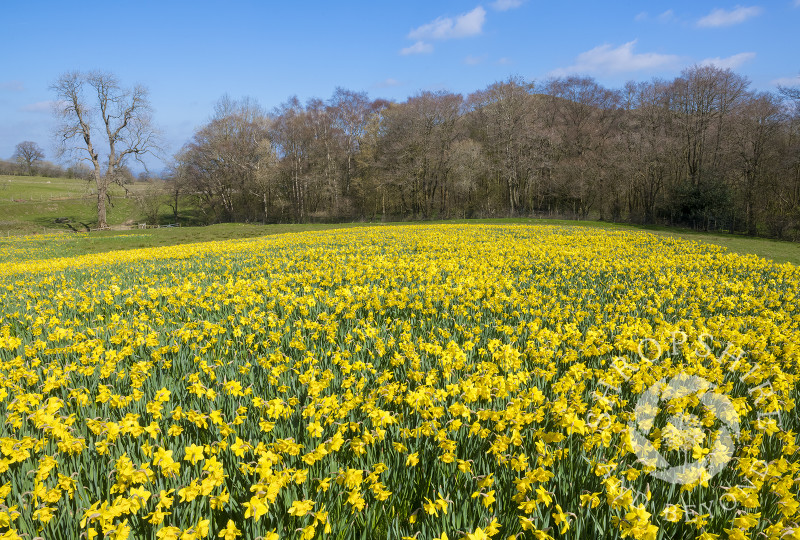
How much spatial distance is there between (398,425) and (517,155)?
44.2 m

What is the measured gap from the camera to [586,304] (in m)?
6.76

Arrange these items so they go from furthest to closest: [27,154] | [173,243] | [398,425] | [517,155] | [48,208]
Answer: [27,154], [48,208], [517,155], [173,243], [398,425]

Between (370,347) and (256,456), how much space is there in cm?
212

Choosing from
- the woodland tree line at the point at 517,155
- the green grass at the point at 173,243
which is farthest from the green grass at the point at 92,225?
A: the woodland tree line at the point at 517,155

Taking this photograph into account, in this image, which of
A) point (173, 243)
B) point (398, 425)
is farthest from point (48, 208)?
point (398, 425)

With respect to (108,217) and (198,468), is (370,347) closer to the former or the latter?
(198,468)

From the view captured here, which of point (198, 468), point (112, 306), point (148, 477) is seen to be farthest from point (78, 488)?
point (112, 306)

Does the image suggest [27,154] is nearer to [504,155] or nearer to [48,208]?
[48,208]

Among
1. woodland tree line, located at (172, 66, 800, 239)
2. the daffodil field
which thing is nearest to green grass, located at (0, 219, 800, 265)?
woodland tree line, located at (172, 66, 800, 239)

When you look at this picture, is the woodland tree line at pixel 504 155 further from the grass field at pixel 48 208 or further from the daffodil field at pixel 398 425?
the daffodil field at pixel 398 425

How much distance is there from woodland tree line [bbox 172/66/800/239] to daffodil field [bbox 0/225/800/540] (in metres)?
32.8

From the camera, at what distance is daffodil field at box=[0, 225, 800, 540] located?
2.20 m

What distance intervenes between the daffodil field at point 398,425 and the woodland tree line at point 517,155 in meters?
32.8

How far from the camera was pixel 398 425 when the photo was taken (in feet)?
10.1
